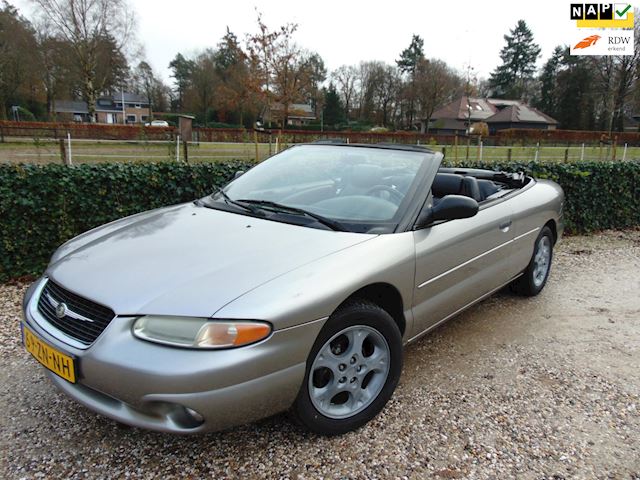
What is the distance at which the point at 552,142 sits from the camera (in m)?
32.6

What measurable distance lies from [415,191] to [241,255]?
1197 millimetres

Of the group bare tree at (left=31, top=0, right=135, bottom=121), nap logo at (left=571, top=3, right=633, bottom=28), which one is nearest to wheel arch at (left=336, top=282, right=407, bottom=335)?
nap logo at (left=571, top=3, right=633, bottom=28)

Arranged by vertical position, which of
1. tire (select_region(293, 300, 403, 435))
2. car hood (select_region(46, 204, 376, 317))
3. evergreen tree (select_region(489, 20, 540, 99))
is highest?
→ evergreen tree (select_region(489, 20, 540, 99))

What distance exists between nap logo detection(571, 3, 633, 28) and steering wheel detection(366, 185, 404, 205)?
619 inches

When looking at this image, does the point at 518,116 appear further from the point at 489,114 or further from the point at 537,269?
the point at 537,269

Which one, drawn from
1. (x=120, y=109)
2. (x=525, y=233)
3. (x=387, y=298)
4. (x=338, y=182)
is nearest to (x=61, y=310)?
(x=387, y=298)

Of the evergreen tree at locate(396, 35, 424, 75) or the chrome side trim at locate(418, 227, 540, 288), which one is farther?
the evergreen tree at locate(396, 35, 424, 75)

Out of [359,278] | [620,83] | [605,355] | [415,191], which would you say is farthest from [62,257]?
[620,83]

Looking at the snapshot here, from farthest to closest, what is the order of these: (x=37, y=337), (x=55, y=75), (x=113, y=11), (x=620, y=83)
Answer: (x=620, y=83) < (x=55, y=75) < (x=113, y=11) < (x=37, y=337)

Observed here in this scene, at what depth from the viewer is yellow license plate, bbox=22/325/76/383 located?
1921 mm

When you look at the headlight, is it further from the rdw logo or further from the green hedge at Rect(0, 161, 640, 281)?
the rdw logo

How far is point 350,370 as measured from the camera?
2.31m

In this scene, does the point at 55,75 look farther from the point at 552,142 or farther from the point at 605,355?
the point at 605,355

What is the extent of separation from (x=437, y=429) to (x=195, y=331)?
1.43 meters
